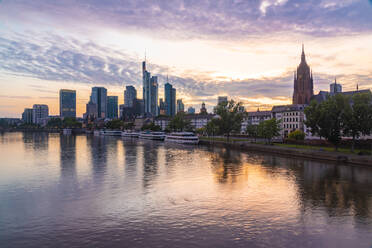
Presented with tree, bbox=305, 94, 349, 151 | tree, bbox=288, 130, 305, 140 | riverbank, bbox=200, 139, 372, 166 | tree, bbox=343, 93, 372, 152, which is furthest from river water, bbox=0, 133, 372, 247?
tree, bbox=288, 130, 305, 140

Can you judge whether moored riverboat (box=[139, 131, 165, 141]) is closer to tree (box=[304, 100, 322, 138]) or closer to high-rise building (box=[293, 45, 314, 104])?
tree (box=[304, 100, 322, 138])

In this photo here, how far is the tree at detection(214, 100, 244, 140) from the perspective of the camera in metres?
122

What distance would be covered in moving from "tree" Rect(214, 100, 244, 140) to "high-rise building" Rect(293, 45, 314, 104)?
3180 inches

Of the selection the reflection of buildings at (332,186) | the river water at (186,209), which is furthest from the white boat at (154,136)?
the river water at (186,209)

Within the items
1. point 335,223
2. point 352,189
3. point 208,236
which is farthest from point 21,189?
point 352,189

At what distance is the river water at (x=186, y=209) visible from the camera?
21.5 metres

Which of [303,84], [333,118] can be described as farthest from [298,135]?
[303,84]

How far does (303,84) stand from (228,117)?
298 ft

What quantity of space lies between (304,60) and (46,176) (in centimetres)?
18687

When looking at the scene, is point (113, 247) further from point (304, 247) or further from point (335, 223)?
point (335, 223)

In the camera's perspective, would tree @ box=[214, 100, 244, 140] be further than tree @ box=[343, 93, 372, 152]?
Yes

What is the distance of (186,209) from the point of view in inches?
1119

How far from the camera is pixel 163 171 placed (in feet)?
165

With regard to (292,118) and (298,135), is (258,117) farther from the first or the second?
(298,135)
